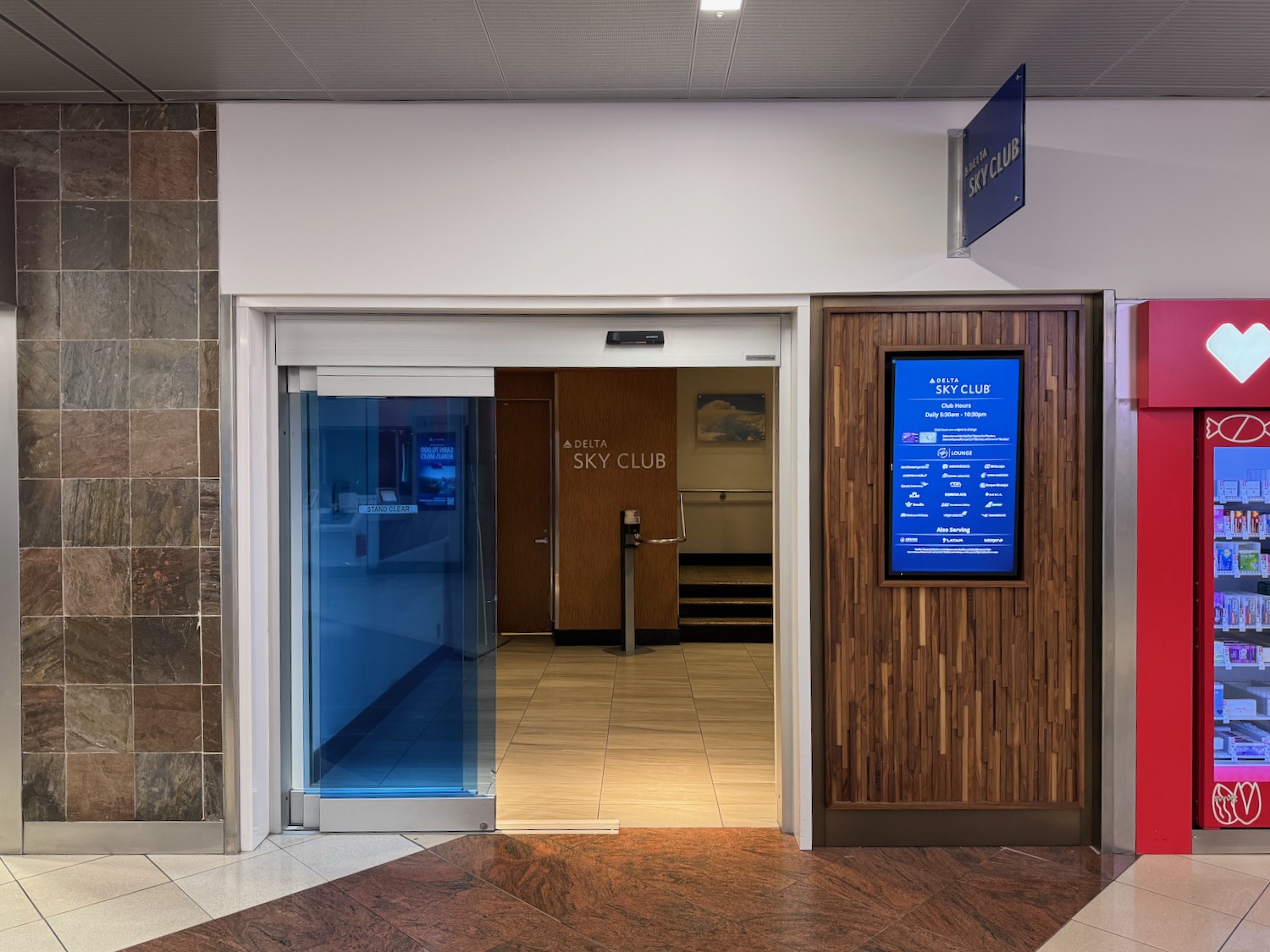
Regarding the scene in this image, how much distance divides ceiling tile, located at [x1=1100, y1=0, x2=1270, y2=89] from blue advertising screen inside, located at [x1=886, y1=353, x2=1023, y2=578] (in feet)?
3.84

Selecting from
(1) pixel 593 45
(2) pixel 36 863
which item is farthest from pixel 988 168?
(2) pixel 36 863

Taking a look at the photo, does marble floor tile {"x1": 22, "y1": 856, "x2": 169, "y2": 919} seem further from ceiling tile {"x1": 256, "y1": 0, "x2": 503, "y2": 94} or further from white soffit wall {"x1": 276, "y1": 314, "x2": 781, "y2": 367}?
ceiling tile {"x1": 256, "y1": 0, "x2": 503, "y2": 94}

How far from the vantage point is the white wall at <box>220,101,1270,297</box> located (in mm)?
3707

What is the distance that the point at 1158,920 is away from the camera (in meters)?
3.18

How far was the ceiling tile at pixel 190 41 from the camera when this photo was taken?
118 inches

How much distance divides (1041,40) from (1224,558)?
223cm

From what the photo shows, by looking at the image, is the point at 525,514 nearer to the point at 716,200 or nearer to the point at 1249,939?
the point at 716,200

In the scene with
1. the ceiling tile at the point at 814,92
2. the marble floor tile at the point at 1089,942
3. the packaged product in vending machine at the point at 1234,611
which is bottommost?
the marble floor tile at the point at 1089,942

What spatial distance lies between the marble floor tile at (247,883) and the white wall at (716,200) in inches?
91.6

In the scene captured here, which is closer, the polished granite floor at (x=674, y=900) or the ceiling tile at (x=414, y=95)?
the polished granite floor at (x=674, y=900)

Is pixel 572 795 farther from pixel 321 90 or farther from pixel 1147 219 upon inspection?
pixel 1147 219

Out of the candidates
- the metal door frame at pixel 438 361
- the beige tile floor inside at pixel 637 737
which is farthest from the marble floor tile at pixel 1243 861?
the beige tile floor inside at pixel 637 737

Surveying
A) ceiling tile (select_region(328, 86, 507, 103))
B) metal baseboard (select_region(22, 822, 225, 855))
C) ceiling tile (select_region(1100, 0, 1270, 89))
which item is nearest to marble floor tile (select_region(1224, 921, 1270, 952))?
ceiling tile (select_region(1100, 0, 1270, 89))

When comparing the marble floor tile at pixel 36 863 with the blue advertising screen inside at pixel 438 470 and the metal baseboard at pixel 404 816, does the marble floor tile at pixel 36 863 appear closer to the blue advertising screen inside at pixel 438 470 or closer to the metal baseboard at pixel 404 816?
the metal baseboard at pixel 404 816
